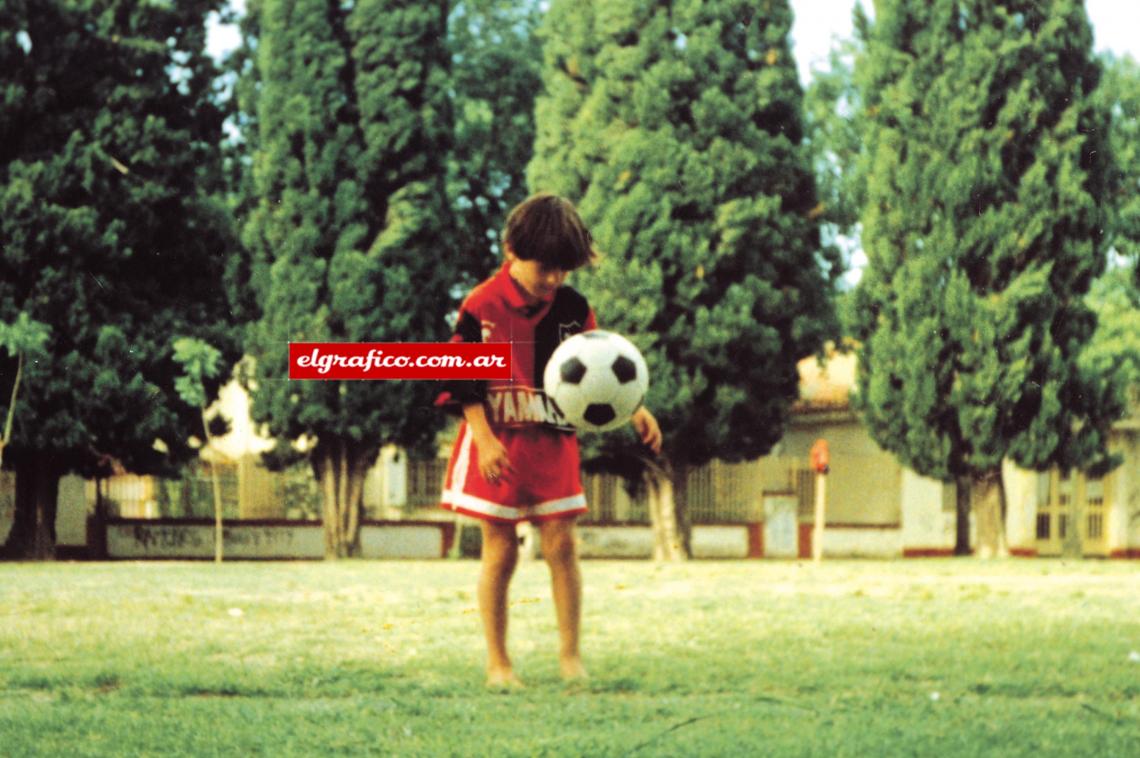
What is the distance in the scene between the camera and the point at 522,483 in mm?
5379

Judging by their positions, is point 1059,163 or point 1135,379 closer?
point 1059,163

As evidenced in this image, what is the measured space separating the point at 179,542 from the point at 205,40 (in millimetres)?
7873

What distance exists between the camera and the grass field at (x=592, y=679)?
421 cm

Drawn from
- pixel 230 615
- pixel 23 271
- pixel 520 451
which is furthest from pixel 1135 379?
pixel 520 451

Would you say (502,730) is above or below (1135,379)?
below

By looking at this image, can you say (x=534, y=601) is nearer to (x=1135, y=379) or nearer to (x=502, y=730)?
(x=502, y=730)

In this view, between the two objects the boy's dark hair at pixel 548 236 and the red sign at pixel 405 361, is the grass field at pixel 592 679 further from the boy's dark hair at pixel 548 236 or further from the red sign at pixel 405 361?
the boy's dark hair at pixel 548 236

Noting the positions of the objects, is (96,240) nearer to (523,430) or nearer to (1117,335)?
(523,430)

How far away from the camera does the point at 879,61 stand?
22859 millimetres

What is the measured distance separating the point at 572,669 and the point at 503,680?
27cm

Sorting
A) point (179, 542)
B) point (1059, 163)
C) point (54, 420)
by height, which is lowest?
point (179, 542)

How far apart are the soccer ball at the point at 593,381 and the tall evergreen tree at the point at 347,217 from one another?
17.4 m

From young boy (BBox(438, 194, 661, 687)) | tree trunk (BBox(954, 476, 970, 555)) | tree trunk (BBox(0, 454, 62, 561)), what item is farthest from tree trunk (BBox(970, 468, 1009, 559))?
young boy (BBox(438, 194, 661, 687))

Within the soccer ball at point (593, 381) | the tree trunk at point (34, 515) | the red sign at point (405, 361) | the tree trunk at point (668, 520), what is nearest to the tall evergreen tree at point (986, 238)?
the tree trunk at point (668, 520)
